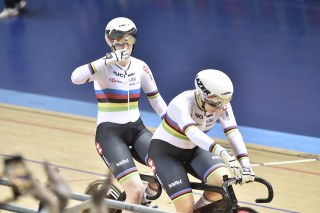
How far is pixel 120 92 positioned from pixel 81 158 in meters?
2.06

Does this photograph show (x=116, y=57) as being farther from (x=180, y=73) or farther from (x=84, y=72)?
(x=180, y=73)

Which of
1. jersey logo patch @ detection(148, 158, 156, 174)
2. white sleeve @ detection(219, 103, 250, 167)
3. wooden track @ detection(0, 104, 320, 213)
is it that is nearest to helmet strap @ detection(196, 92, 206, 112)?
white sleeve @ detection(219, 103, 250, 167)

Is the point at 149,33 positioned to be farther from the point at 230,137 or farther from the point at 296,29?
the point at 230,137

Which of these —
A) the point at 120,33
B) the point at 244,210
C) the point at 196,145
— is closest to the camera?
the point at 244,210

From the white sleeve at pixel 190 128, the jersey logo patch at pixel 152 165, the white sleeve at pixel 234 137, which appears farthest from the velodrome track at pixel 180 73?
the white sleeve at pixel 190 128

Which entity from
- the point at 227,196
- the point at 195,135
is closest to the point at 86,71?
the point at 195,135

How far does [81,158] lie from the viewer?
6902mm

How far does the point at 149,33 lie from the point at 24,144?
20.2 ft

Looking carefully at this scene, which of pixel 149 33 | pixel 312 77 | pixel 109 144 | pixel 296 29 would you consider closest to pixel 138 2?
pixel 149 33

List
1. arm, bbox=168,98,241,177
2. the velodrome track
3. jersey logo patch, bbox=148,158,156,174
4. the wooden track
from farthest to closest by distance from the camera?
the velodrome track, the wooden track, jersey logo patch, bbox=148,158,156,174, arm, bbox=168,98,241,177

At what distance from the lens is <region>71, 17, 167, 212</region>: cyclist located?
4.88 m

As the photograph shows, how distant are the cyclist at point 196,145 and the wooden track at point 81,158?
4.22 feet

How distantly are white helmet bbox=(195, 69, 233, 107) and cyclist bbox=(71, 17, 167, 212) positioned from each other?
792 millimetres

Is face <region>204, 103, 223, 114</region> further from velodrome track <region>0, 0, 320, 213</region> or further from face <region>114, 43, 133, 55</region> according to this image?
velodrome track <region>0, 0, 320, 213</region>
